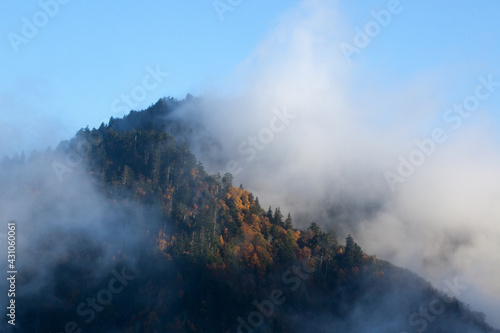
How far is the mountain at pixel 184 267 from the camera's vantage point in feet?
496

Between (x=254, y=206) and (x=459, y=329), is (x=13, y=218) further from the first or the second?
(x=459, y=329)

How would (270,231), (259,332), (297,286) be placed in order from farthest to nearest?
(270,231) → (297,286) → (259,332)

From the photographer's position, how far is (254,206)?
7520 inches

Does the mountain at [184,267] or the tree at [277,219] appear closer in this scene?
the mountain at [184,267]

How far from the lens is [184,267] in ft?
527

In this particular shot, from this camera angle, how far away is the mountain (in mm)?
151250

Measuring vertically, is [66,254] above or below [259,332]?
above

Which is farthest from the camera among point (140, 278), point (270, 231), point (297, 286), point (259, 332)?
point (270, 231)

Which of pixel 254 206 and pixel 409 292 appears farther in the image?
pixel 254 206

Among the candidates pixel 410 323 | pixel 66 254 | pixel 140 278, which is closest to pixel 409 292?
pixel 410 323

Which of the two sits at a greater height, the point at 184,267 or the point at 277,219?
the point at 277,219

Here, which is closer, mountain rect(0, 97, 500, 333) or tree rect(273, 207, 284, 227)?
mountain rect(0, 97, 500, 333)

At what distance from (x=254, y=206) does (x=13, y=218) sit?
8438cm

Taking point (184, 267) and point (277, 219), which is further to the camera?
point (277, 219)
